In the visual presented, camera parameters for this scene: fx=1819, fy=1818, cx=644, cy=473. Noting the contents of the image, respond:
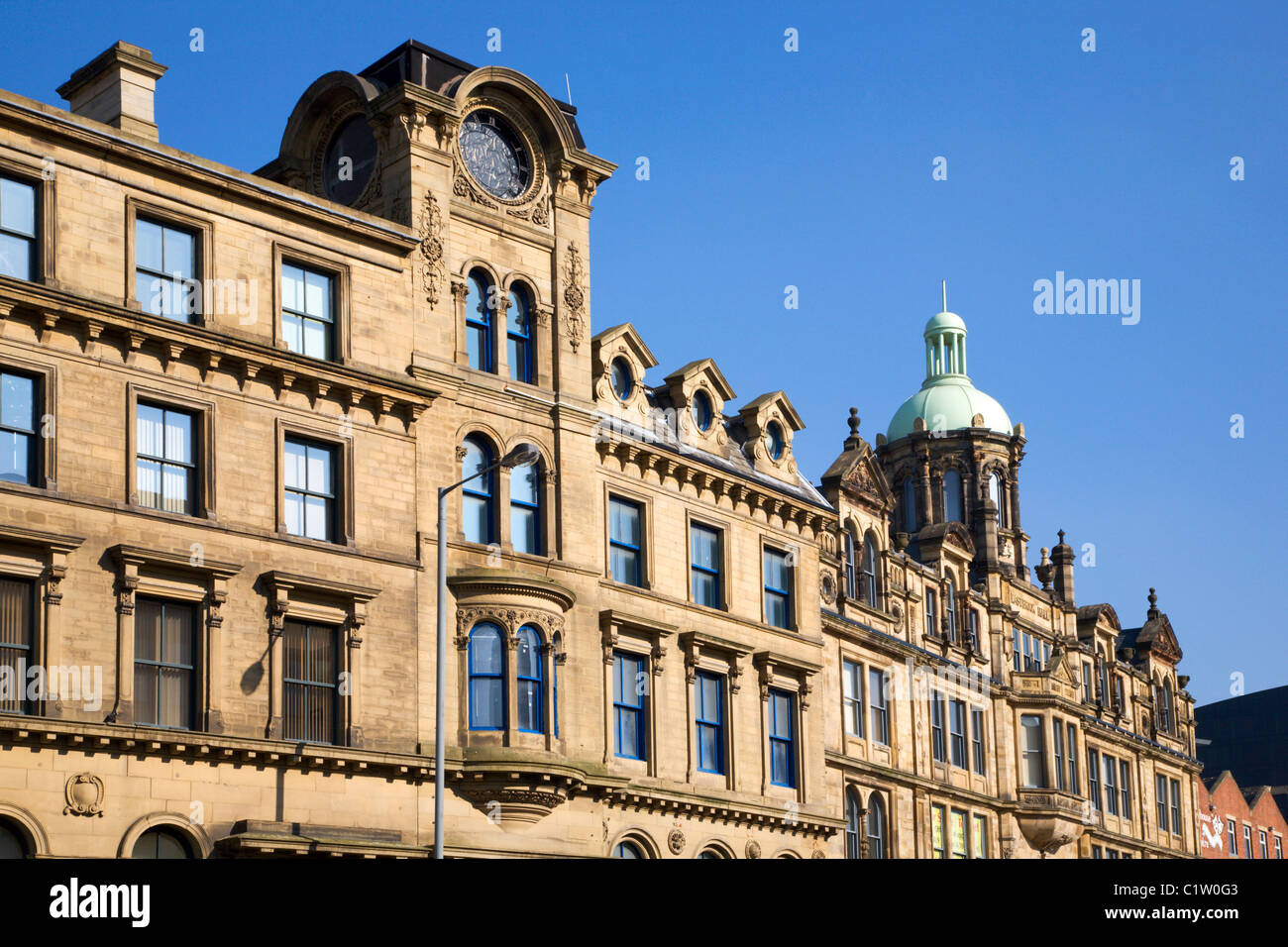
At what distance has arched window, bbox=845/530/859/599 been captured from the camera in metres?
52.4

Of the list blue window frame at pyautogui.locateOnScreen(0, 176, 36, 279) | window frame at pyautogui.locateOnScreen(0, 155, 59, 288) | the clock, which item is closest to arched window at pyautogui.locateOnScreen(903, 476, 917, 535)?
the clock

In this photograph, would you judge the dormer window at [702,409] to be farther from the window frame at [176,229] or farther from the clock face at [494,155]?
the window frame at [176,229]

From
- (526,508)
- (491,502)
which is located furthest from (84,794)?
(526,508)

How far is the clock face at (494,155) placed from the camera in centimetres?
3931

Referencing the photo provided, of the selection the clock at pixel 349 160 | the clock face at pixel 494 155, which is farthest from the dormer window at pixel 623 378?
the clock at pixel 349 160

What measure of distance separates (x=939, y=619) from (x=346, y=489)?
2837 cm

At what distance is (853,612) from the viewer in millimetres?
51781

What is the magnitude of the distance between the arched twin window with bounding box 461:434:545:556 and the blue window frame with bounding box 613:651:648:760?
3469 mm

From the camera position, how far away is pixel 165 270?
3284 cm

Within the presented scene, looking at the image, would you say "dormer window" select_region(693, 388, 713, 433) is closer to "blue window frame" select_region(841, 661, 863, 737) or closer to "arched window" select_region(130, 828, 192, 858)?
"blue window frame" select_region(841, 661, 863, 737)

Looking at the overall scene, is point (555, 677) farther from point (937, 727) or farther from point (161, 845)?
point (937, 727)

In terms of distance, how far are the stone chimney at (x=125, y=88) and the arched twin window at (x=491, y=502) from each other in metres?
8.99

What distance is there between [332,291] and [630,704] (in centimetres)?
1125
